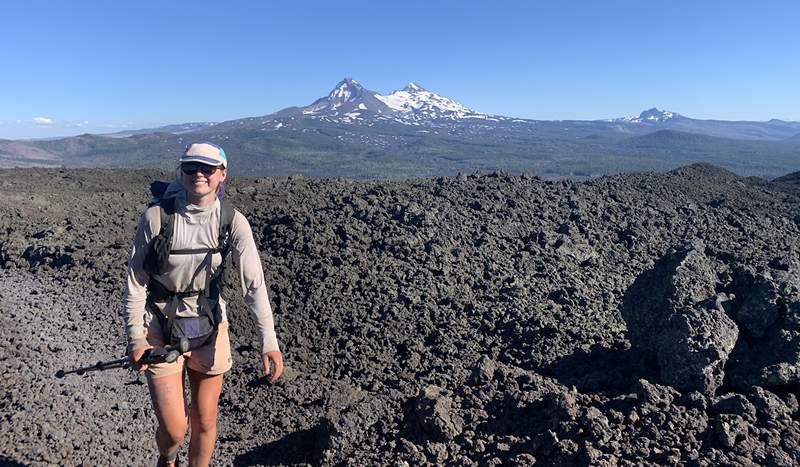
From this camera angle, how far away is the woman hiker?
3.16 metres

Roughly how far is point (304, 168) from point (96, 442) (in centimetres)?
7003

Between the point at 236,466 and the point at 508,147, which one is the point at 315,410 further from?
the point at 508,147

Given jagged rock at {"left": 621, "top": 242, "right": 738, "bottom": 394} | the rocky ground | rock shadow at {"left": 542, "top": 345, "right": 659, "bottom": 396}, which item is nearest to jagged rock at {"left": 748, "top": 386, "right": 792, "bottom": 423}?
the rocky ground

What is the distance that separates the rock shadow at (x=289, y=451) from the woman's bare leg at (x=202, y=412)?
3.19ft

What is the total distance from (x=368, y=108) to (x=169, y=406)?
174m

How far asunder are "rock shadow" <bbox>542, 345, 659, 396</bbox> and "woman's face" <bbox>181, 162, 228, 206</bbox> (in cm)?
322

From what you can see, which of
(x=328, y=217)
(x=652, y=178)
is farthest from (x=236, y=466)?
(x=652, y=178)

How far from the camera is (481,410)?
14.1 feet

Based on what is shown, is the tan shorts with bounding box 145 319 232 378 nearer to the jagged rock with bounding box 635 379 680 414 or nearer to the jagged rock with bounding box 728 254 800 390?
the jagged rock with bounding box 635 379 680 414

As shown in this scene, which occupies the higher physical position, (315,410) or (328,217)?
(328,217)

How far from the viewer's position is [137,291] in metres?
3.22

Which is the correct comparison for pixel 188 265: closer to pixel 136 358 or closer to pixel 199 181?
pixel 199 181

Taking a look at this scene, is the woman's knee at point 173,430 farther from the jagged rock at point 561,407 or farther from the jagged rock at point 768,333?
the jagged rock at point 768,333

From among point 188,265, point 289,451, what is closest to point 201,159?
point 188,265
